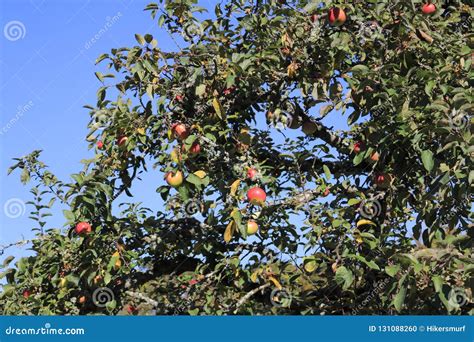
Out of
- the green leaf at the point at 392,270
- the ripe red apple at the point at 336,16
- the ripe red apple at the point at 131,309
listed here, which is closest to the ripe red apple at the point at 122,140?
the ripe red apple at the point at 131,309

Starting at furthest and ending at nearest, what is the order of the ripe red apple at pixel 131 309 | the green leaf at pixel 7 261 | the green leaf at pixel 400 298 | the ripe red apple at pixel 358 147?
the green leaf at pixel 7 261 < the ripe red apple at pixel 131 309 < the ripe red apple at pixel 358 147 < the green leaf at pixel 400 298

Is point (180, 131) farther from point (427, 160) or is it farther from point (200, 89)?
point (427, 160)

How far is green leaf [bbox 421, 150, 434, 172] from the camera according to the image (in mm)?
3311

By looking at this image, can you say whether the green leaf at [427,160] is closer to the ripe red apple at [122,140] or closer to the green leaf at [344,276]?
the green leaf at [344,276]

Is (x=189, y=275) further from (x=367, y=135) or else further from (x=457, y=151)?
(x=457, y=151)

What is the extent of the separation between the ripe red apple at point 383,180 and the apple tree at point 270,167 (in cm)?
1

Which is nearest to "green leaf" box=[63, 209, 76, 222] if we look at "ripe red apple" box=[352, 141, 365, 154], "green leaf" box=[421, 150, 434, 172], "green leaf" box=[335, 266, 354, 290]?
"green leaf" box=[335, 266, 354, 290]

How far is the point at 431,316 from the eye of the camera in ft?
11.4

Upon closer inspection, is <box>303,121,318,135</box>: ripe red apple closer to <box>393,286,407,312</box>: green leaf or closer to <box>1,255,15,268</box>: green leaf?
<box>393,286,407,312</box>: green leaf

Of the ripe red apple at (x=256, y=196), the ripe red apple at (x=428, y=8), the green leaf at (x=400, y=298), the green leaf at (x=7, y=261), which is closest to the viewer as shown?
the green leaf at (x=400, y=298)

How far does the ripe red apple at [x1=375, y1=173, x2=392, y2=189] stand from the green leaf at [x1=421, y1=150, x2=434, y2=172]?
653 mm

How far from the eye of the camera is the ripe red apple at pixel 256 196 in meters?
3.76

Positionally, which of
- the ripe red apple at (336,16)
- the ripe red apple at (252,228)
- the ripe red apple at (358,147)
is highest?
the ripe red apple at (336,16)

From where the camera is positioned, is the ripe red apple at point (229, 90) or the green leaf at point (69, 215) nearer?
the green leaf at point (69, 215)
